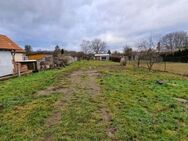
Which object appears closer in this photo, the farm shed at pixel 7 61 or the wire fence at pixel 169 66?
the farm shed at pixel 7 61

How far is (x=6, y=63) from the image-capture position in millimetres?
20938

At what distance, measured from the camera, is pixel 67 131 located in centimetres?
491

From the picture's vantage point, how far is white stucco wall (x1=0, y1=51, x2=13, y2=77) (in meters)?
19.9

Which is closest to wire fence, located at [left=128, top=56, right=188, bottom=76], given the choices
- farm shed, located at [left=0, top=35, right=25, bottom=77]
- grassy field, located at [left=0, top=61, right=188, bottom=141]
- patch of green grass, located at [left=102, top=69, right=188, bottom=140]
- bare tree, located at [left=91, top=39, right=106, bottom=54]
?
patch of green grass, located at [left=102, top=69, right=188, bottom=140]

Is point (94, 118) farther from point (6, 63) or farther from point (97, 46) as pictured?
point (97, 46)

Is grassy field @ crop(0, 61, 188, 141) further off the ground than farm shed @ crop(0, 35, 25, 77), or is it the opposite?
farm shed @ crop(0, 35, 25, 77)

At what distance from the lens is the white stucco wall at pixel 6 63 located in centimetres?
1992

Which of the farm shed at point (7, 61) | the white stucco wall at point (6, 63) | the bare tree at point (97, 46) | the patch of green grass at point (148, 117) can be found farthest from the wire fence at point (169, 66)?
the bare tree at point (97, 46)

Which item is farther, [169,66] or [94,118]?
[169,66]

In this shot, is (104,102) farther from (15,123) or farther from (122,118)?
(15,123)

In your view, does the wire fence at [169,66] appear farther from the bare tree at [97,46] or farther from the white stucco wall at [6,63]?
the bare tree at [97,46]

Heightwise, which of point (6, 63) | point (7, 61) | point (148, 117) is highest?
point (7, 61)

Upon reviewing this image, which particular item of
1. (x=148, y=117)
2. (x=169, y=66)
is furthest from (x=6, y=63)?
(x=169, y=66)

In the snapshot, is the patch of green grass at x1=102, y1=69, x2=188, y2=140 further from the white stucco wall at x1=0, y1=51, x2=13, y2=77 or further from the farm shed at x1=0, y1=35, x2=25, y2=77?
the farm shed at x1=0, y1=35, x2=25, y2=77
